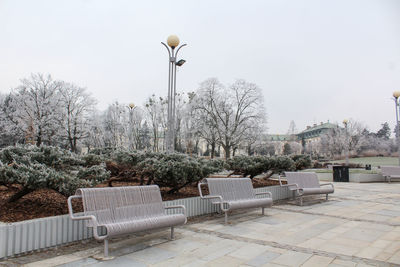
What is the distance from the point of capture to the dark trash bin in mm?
18359

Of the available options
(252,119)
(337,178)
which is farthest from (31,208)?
(252,119)

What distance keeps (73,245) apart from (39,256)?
2.04 feet

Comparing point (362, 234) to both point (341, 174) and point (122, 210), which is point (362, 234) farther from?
point (341, 174)

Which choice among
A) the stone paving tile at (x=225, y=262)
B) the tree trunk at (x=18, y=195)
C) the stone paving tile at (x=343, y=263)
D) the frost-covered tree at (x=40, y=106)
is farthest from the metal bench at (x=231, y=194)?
the frost-covered tree at (x=40, y=106)

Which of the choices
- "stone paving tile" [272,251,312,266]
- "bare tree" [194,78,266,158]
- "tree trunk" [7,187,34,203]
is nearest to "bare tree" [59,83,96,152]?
"bare tree" [194,78,266,158]

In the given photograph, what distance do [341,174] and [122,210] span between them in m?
16.8

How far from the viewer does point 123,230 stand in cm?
421

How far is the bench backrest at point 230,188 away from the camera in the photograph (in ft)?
22.2

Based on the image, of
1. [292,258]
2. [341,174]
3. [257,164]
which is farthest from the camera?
[341,174]

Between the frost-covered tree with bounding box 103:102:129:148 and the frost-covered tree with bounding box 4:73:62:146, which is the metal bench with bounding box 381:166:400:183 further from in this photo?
the frost-covered tree with bounding box 103:102:129:148

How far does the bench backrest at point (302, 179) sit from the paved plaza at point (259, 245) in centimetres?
181

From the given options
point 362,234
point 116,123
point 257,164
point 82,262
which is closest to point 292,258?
point 362,234

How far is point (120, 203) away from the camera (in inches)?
190

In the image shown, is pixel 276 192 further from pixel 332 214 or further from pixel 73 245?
pixel 73 245
